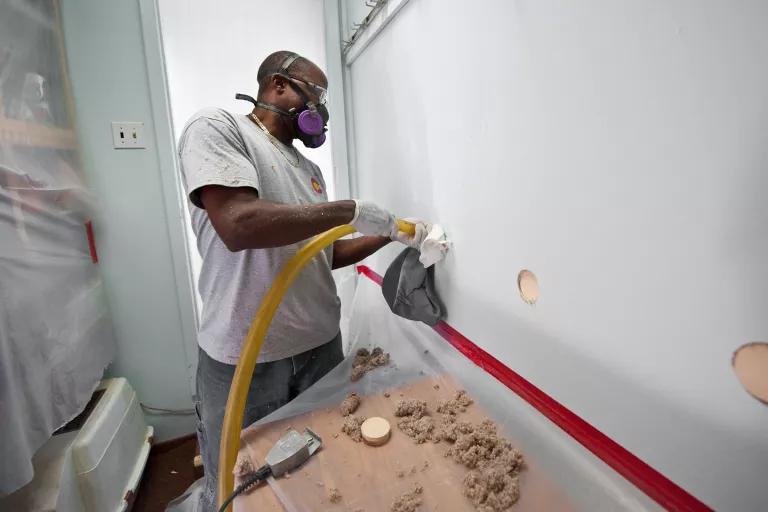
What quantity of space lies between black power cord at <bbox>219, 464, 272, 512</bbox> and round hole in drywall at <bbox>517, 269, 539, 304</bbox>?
568mm

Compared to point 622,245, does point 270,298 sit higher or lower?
lower

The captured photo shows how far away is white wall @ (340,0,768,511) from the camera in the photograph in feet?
1.24

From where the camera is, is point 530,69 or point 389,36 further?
point 389,36

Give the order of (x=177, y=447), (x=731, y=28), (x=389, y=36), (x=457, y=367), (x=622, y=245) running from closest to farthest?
(x=731, y=28) < (x=622, y=245) < (x=457, y=367) < (x=389, y=36) < (x=177, y=447)

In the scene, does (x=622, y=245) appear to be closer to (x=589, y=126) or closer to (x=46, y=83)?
(x=589, y=126)

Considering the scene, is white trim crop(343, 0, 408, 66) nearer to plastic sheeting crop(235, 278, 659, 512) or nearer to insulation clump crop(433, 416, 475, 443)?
plastic sheeting crop(235, 278, 659, 512)

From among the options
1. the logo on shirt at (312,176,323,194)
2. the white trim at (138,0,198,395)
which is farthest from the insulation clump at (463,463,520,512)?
the white trim at (138,0,198,395)

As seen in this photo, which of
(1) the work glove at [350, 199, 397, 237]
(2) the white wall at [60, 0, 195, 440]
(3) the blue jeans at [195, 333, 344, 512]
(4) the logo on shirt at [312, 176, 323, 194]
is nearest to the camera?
(1) the work glove at [350, 199, 397, 237]

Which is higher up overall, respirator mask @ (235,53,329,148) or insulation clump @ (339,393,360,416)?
respirator mask @ (235,53,329,148)

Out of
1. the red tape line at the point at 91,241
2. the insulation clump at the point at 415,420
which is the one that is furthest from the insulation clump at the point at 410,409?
the red tape line at the point at 91,241

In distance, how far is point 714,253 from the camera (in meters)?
0.40

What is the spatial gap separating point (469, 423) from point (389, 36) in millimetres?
1087

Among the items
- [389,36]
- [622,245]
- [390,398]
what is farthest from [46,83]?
[622,245]

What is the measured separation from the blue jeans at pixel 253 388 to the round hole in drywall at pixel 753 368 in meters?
0.90
